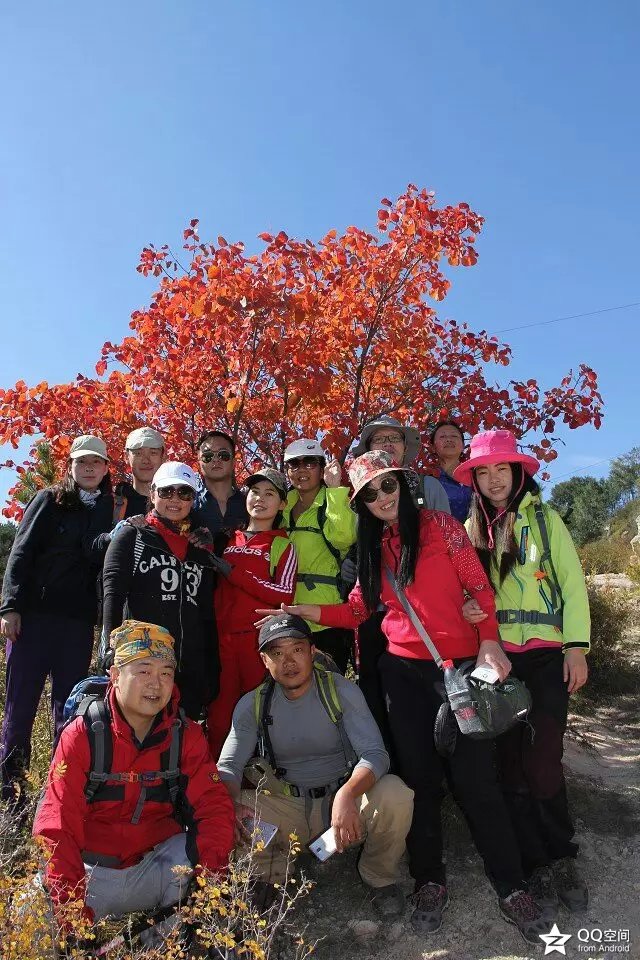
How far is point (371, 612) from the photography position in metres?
4.18

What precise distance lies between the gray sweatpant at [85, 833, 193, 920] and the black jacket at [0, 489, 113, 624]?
181cm

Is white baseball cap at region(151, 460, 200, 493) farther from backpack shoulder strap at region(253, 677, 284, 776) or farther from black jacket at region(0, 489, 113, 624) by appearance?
backpack shoulder strap at region(253, 677, 284, 776)

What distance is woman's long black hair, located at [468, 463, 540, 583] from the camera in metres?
4.00

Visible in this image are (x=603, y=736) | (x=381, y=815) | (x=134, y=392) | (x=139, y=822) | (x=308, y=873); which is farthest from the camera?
(x=603, y=736)

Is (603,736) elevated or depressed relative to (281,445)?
depressed

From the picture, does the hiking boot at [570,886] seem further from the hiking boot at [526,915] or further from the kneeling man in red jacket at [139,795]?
the kneeling man in red jacket at [139,795]

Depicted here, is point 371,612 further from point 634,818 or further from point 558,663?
point 634,818

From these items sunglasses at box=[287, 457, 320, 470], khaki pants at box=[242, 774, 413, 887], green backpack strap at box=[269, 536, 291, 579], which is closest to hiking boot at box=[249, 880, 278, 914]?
khaki pants at box=[242, 774, 413, 887]

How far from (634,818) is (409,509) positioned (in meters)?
3.06

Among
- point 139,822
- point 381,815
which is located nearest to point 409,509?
point 381,815

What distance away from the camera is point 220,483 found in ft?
17.3

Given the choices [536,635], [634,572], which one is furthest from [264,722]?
[634,572]

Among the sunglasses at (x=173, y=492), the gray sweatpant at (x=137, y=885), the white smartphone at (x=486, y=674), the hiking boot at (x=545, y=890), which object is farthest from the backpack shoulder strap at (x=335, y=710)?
the sunglasses at (x=173, y=492)

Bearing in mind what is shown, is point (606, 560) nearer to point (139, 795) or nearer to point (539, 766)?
point (539, 766)
